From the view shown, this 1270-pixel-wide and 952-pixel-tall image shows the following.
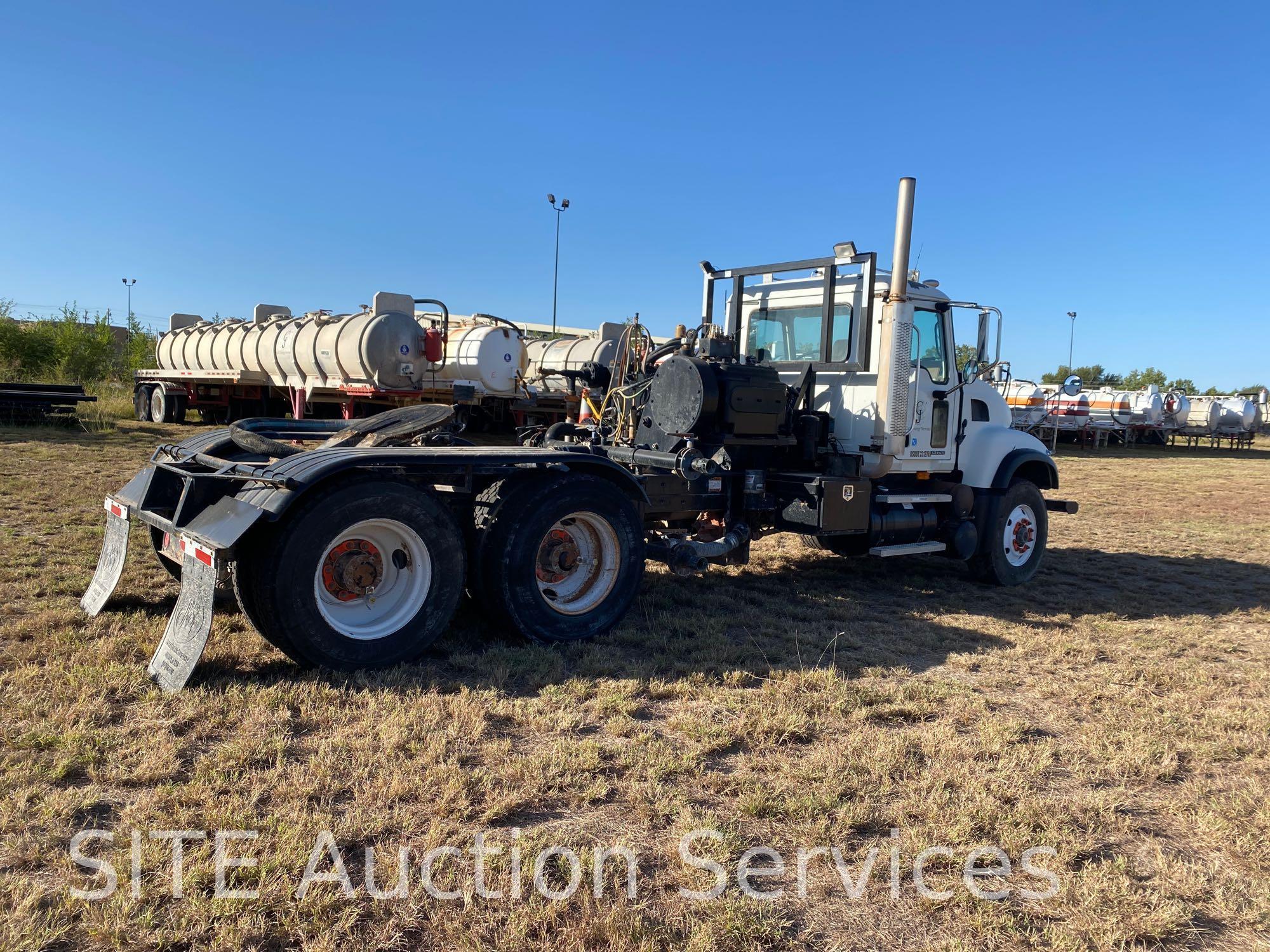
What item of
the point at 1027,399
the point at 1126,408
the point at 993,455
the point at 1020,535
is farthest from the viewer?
the point at 1126,408

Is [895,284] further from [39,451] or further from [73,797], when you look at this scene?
[39,451]

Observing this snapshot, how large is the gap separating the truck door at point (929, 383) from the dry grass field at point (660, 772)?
5.56 feet

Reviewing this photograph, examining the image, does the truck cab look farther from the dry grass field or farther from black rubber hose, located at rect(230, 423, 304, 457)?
black rubber hose, located at rect(230, 423, 304, 457)

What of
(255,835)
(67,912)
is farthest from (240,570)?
(67,912)

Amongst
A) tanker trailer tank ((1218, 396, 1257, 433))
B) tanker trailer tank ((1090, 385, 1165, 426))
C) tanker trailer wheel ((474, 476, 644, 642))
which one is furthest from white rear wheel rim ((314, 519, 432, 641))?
→ tanker trailer tank ((1218, 396, 1257, 433))

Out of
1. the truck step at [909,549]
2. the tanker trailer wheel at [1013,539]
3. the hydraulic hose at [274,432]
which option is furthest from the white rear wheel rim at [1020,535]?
the hydraulic hose at [274,432]

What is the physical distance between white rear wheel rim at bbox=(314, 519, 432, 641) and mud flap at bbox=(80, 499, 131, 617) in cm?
157

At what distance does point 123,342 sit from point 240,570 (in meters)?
41.5

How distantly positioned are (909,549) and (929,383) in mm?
1466

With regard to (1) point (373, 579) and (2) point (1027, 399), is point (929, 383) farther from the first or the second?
(2) point (1027, 399)

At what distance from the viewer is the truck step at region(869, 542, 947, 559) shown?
7.42 metres

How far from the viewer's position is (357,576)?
4.78 metres

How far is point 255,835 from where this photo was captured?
299cm

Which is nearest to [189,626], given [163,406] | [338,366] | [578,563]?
[578,563]
